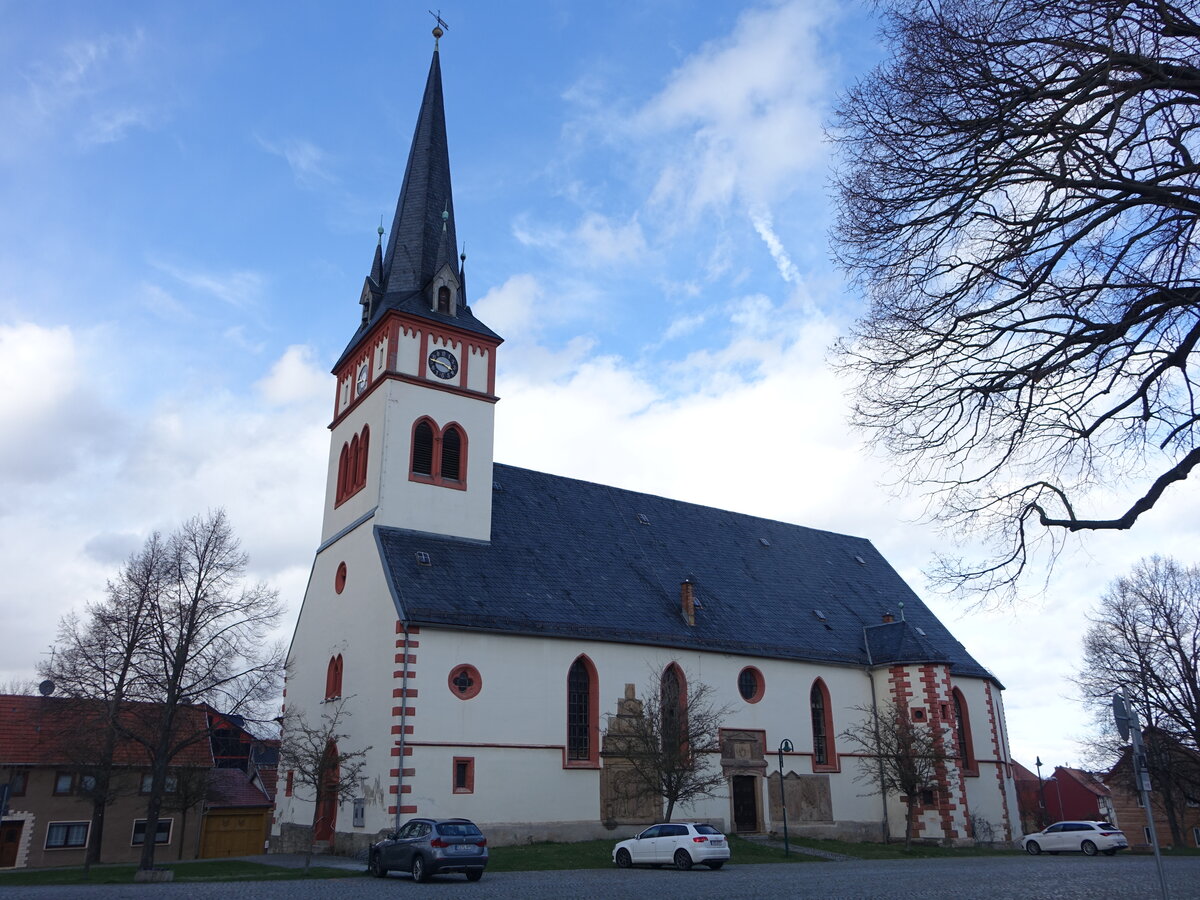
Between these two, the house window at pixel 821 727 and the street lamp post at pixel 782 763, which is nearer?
the street lamp post at pixel 782 763

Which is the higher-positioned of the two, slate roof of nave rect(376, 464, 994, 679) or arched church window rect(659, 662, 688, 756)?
slate roof of nave rect(376, 464, 994, 679)

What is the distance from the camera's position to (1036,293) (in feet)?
35.4

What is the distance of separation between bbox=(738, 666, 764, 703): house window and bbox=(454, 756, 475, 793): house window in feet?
34.7

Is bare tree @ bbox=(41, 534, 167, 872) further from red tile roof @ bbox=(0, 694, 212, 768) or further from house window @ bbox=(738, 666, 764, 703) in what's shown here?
house window @ bbox=(738, 666, 764, 703)

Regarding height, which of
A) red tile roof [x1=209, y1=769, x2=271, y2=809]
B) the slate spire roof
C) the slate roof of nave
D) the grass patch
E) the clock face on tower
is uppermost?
the slate spire roof

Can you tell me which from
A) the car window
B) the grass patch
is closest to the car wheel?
the car window

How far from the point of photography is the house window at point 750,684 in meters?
32.9

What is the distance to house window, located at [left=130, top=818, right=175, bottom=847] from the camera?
40.8m

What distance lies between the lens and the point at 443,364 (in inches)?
1278

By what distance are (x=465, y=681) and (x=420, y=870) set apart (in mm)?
7629

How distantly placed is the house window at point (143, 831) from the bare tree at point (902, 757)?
2920cm

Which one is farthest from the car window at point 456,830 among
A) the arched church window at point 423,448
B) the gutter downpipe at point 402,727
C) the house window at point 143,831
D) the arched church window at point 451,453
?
the house window at point 143,831

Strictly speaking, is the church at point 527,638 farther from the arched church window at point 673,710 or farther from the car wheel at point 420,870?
the car wheel at point 420,870

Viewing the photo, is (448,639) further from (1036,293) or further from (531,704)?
(1036,293)
